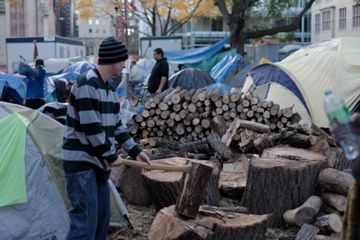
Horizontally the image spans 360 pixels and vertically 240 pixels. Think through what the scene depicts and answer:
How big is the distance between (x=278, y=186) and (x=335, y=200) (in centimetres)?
62

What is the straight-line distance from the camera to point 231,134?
26.6ft

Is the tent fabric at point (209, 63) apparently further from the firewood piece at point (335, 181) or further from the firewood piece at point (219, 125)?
the firewood piece at point (335, 181)

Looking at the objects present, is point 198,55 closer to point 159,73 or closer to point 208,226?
point 159,73


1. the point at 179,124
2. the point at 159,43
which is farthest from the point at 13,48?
the point at 179,124

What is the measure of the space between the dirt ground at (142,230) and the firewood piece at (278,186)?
0.22m

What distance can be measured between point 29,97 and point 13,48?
724 inches

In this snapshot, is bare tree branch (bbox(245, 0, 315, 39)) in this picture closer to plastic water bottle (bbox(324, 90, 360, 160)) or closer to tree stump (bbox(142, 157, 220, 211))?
tree stump (bbox(142, 157, 220, 211))

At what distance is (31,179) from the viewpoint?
5.21m

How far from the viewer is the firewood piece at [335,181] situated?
6004 mm

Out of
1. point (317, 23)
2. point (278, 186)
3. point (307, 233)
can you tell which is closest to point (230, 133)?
point (278, 186)

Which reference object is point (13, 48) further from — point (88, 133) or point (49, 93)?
point (88, 133)

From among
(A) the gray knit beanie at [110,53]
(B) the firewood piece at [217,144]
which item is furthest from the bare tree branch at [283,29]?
(A) the gray knit beanie at [110,53]

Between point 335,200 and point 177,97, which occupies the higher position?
point 177,97

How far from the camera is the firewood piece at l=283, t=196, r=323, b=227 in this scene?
5816 mm
